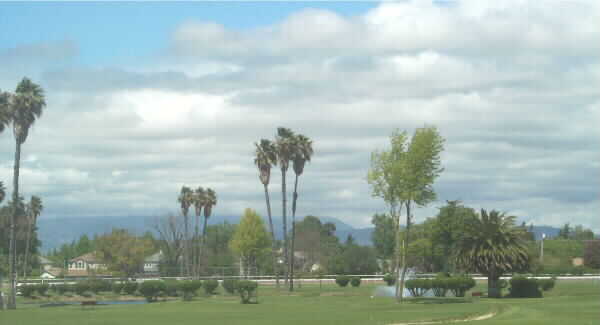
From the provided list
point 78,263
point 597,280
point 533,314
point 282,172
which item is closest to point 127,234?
point 282,172

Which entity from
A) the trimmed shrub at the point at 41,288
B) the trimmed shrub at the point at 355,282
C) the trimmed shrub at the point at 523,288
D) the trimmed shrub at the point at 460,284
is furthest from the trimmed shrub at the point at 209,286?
the trimmed shrub at the point at 523,288

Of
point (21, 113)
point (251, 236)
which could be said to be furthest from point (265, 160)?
point (21, 113)

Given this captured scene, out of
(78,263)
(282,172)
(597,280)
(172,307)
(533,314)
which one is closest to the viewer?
(533,314)

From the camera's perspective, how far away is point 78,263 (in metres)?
187

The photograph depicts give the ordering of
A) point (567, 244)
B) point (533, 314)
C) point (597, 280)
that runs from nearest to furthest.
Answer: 1. point (533, 314)
2. point (597, 280)
3. point (567, 244)

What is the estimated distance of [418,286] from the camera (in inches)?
2464

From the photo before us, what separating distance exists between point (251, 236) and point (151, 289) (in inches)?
1332

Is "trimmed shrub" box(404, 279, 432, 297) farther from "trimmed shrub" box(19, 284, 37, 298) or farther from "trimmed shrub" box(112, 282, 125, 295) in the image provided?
"trimmed shrub" box(19, 284, 37, 298)

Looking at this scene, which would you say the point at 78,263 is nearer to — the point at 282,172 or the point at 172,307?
the point at 282,172

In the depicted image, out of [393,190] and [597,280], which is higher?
[393,190]

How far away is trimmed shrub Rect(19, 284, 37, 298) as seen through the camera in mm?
79188

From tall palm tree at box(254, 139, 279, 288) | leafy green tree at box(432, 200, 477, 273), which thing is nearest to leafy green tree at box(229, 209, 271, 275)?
tall palm tree at box(254, 139, 279, 288)

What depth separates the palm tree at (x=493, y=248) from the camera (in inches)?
2370

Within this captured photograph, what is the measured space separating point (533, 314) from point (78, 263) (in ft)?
532
